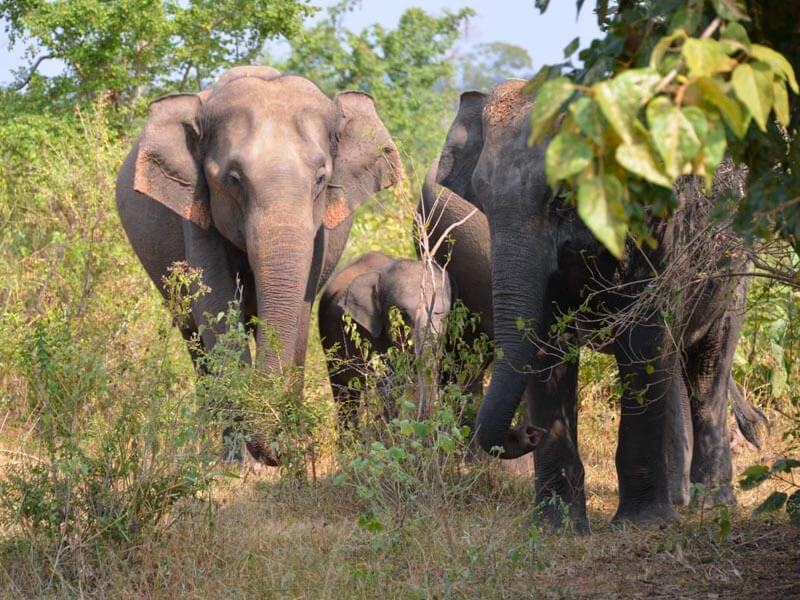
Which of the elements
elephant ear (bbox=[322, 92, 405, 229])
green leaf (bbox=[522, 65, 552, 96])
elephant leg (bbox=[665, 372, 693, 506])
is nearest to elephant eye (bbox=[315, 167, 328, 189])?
elephant ear (bbox=[322, 92, 405, 229])

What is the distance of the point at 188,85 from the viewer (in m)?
15.8

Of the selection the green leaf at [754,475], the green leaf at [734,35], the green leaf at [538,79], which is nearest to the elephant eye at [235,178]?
the green leaf at [754,475]

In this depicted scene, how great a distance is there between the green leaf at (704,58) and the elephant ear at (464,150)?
4.42m

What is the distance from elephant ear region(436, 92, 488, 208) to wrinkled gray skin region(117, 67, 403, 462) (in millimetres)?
1333

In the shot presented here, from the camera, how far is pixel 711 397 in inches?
310

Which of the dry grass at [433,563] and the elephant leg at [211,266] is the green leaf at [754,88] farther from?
the elephant leg at [211,266]

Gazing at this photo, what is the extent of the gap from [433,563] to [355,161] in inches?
185

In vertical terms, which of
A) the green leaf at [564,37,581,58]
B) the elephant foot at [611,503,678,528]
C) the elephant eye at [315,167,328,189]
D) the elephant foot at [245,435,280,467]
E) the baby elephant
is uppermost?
the elephant eye at [315,167,328,189]

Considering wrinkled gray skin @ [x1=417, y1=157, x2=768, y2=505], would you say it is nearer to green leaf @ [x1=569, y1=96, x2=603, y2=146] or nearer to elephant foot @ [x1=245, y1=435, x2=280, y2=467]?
elephant foot @ [x1=245, y1=435, x2=280, y2=467]

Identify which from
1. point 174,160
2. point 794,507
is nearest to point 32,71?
A: point 174,160

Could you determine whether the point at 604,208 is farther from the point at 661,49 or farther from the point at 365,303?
the point at 365,303

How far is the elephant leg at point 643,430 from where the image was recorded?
21.0 feet

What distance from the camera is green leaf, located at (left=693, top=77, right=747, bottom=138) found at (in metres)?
2.49

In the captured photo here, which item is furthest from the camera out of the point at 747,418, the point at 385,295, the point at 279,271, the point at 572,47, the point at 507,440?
the point at 385,295
